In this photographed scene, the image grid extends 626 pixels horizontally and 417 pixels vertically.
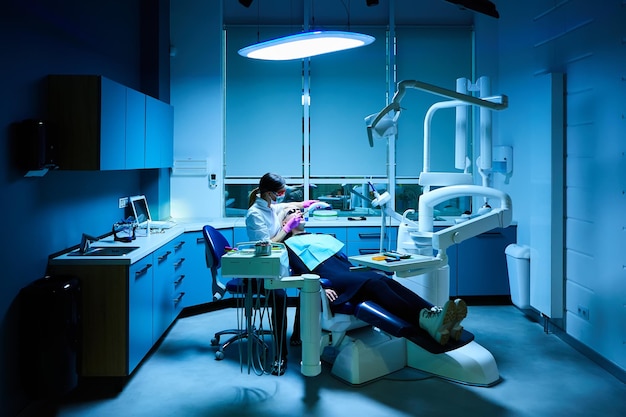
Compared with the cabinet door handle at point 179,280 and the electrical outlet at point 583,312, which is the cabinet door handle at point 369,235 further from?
the electrical outlet at point 583,312

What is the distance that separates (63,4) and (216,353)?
2649 millimetres

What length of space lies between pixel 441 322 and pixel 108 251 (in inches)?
86.1

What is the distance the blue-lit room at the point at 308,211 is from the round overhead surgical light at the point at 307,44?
0.10ft

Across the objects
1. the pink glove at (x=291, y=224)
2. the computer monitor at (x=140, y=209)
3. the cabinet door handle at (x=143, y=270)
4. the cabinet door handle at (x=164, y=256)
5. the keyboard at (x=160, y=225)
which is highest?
the computer monitor at (x=140, y=209)

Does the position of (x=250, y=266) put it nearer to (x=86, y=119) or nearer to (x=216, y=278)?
(x=216, y=278)

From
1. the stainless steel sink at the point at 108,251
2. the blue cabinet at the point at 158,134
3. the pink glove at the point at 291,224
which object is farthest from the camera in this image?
the blue cabinet at the point at 158,134

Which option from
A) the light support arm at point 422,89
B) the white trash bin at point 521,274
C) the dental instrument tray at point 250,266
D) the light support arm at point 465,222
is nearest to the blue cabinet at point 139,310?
the dental instrument tray at point 250,266

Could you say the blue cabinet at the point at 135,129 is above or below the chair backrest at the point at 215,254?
above

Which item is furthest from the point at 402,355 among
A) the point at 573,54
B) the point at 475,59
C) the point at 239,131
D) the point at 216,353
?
the point at 475,59

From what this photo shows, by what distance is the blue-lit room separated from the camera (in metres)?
3.28

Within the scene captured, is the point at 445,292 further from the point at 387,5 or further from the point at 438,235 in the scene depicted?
the point at 387,5

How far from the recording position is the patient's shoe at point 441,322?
10.9 feet

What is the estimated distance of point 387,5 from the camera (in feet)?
20.1

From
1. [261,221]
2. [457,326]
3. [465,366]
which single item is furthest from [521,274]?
[261,221]
